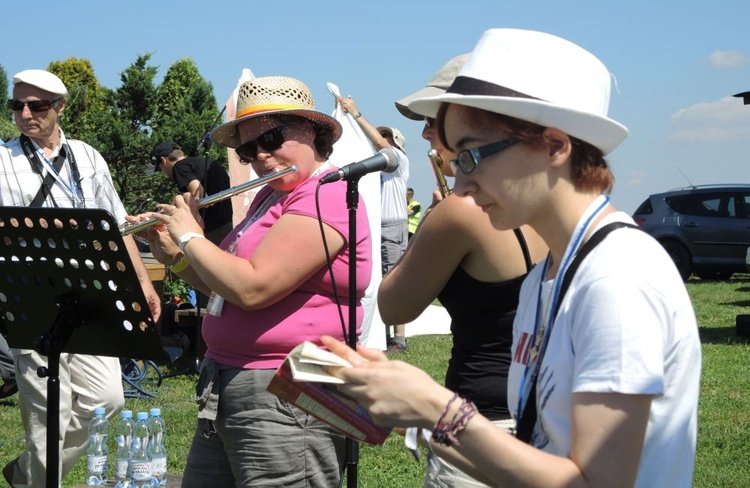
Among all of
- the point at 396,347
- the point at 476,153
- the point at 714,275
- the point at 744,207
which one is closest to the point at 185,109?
the point at 396,347

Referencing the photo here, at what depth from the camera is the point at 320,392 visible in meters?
1.76

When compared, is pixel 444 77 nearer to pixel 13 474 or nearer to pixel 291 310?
pixel 291 310

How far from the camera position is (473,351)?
262 centimetres

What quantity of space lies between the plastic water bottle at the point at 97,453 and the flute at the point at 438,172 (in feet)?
7.05

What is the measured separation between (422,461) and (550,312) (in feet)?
14.9

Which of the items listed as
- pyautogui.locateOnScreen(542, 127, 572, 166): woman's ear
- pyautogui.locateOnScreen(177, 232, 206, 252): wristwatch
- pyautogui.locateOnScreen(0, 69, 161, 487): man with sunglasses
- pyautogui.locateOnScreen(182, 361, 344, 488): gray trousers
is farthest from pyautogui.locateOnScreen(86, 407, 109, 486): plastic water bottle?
pyautogui.locateOnScreen(542, 127, 572, 166): woman's ear

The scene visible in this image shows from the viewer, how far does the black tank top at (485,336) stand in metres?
2.56

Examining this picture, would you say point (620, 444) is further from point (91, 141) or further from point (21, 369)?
point (91, 141)

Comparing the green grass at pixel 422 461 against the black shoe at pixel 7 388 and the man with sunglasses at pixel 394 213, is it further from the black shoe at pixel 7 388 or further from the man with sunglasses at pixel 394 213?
the man with sunglasses at pixel 394 213

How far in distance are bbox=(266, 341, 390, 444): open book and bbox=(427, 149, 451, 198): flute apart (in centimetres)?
133

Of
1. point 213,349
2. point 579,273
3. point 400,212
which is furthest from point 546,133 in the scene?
point 400,212

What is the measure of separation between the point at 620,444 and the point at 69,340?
225 cm

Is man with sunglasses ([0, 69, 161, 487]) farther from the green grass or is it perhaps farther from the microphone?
the microphone

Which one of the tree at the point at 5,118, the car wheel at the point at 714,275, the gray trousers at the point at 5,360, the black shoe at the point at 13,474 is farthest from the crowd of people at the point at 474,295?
the car wheel at the point at 714,275
